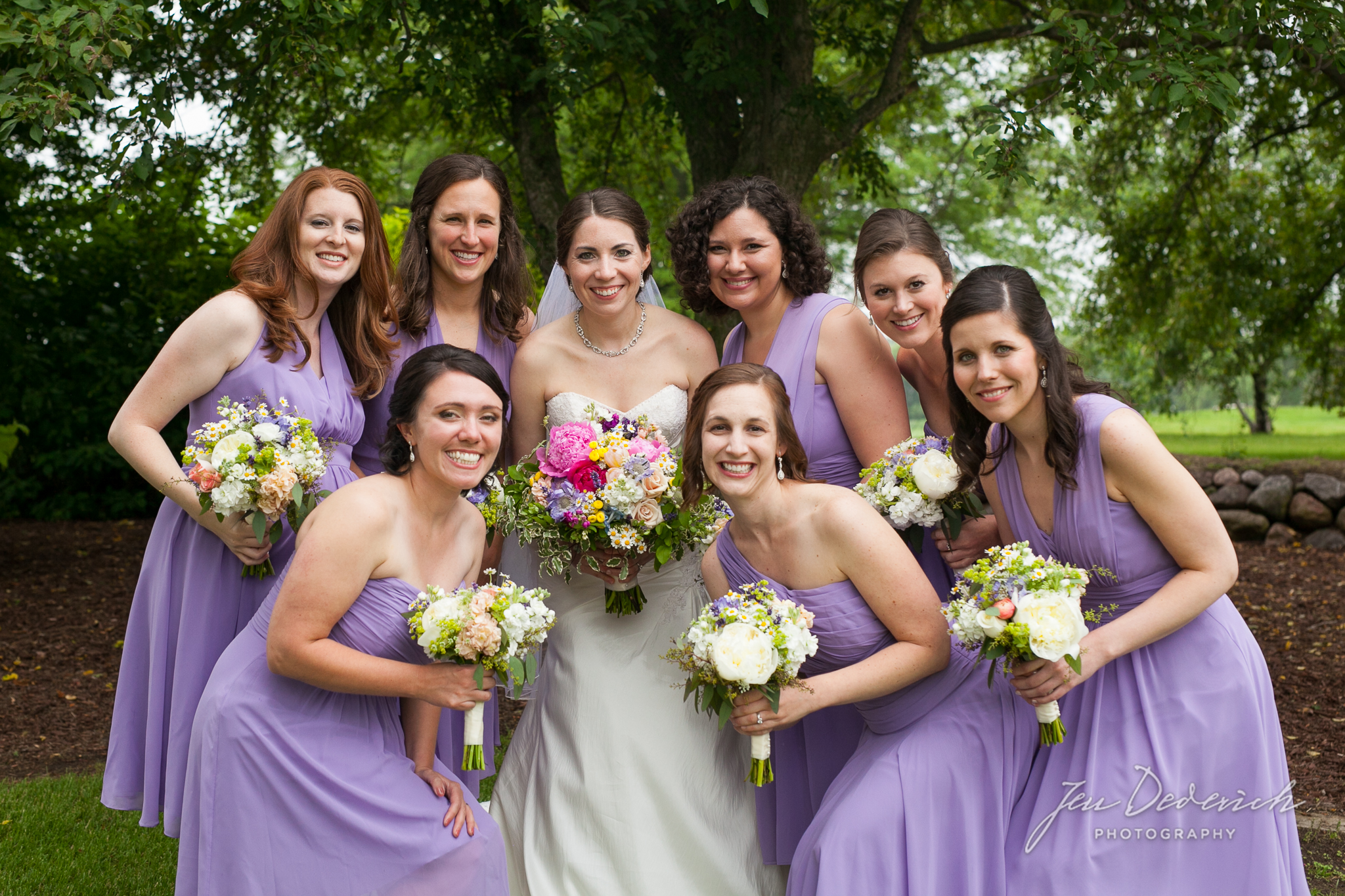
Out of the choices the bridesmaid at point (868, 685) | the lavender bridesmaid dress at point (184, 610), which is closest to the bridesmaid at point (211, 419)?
the lavender bridesmaid dress at point (184, 610)

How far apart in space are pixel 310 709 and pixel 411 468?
3.03 ft

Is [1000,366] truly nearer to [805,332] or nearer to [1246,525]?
[805,332]

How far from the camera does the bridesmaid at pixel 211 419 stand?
434 cm

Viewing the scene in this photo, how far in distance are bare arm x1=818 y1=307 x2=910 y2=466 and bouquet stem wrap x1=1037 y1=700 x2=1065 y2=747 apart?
56.6 inches

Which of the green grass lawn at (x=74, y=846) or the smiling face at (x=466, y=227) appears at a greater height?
the smiling face at (x=466, y=227)

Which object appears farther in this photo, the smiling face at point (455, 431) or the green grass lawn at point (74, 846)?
the green grass lawn at point (74, 846)

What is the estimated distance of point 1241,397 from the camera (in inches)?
1561

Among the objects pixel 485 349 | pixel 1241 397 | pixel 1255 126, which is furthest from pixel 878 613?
pixel 1241 397

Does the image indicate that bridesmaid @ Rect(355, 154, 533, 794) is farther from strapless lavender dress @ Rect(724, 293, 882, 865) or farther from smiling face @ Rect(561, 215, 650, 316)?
strapless lavender dress @ Rect(724, 293, 882, 865)

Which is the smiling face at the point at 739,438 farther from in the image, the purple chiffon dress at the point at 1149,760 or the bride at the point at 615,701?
the purple chiffon dress at the point at 1149,760

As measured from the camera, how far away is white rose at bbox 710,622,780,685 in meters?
3.40

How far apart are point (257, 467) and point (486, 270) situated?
5.54 ft

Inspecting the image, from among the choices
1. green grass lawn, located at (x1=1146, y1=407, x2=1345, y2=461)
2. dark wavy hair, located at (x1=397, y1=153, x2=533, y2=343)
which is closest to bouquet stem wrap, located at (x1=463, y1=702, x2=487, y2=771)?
dark wavy hair, located at (x1=397, y1=153, x2=533, y2=343)
